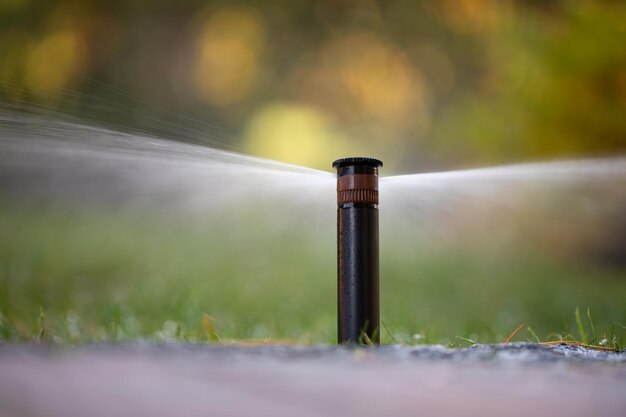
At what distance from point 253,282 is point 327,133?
2.90 metres

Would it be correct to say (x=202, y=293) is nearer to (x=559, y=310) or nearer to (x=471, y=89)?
(x=559, y=310)

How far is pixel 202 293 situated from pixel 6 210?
2.78 metres

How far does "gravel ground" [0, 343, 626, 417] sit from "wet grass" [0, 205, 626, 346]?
1990 mm

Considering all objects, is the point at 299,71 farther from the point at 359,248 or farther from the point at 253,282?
the point at 359,248

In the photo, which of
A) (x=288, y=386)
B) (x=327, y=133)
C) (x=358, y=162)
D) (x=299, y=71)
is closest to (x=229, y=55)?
(x=299, y=71)

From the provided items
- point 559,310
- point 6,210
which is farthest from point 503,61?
point 6,210

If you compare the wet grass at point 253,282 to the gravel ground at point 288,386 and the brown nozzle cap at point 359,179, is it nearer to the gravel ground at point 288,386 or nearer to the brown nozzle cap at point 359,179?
the brown nozzle cap at point 359,179

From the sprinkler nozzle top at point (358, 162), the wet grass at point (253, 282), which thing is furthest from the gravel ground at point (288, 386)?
the wet grass at point (253, 282)

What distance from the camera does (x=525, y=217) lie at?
22.8 ft

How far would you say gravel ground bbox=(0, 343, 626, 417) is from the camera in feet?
3.06

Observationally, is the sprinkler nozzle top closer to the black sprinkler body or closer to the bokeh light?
the black sprinkler body

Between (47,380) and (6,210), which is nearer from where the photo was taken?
(47,380)

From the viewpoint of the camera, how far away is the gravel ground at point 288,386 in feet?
3.06

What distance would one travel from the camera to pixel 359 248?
2.26 m
